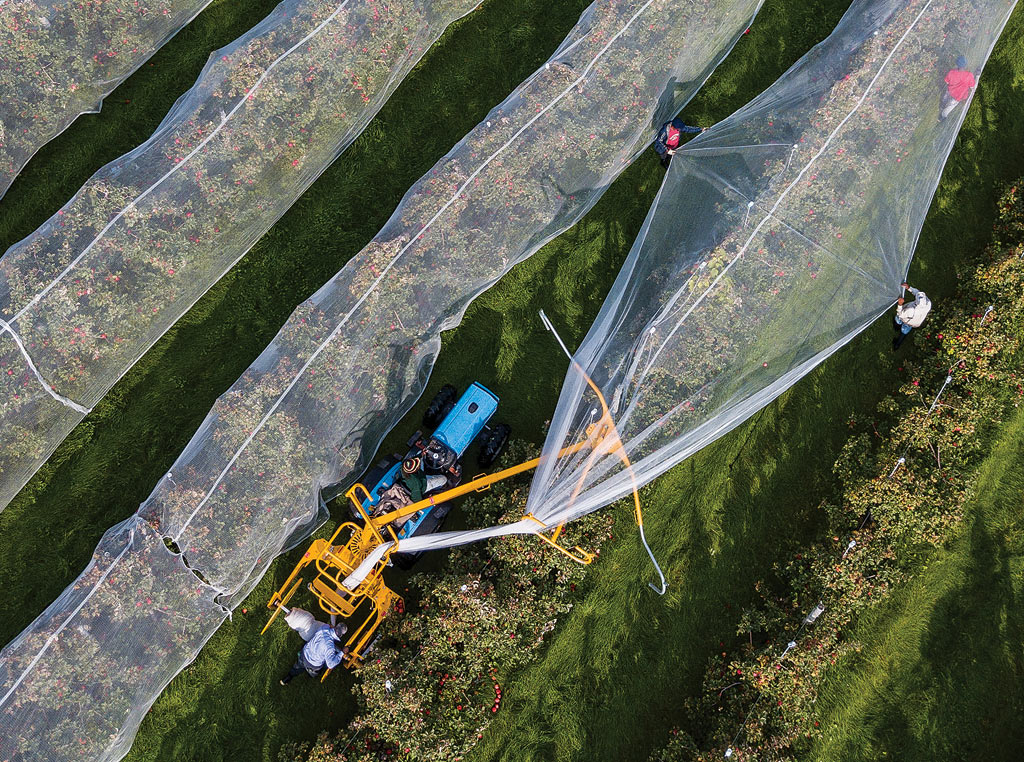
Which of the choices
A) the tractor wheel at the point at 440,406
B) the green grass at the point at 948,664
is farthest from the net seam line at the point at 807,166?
the green grass at the point at 948,664

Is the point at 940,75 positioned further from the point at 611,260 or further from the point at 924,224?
the point at 611,260

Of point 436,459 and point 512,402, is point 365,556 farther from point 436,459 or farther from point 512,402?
point 512,402

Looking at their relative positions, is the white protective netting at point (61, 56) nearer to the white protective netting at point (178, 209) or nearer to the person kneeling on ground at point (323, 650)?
the white protective netting at point (178, 209)

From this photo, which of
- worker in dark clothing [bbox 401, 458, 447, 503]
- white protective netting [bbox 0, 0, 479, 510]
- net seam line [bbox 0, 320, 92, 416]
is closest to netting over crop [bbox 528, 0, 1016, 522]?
worker in dark clothing [bbox 401, 458, 447, 503]

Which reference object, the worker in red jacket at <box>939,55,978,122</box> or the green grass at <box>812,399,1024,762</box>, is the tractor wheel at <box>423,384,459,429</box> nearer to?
the green grass at <box>812,399,1024,762</box>

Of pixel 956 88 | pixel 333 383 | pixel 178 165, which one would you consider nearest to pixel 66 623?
pixel 333 383
